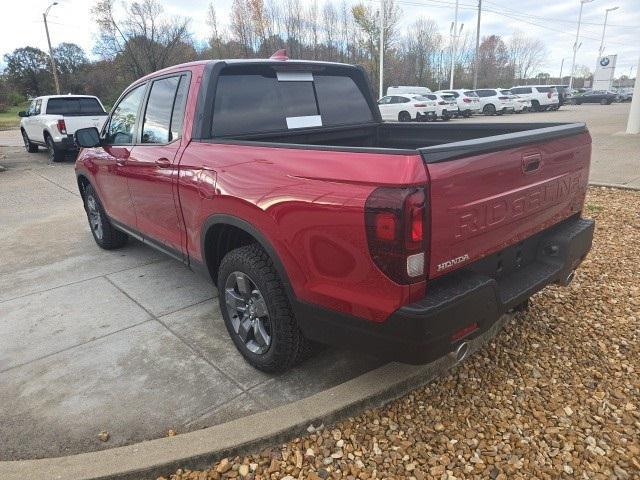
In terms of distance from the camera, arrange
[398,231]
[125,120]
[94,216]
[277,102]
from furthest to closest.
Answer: [94,216]
[125,120]
[277,102]
[398,231]

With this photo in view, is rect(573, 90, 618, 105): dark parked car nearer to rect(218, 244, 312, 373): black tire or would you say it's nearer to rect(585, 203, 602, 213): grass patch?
rect(585, 203, 602, 213): grass patch

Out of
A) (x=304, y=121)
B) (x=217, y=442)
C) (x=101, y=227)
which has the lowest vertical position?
(x=217, y=442)

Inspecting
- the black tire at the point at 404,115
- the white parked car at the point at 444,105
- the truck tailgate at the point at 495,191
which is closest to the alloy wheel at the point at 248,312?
the truck tailgate at the point at 495,191

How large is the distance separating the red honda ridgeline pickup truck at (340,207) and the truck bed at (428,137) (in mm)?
12

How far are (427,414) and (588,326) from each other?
1.58 meters

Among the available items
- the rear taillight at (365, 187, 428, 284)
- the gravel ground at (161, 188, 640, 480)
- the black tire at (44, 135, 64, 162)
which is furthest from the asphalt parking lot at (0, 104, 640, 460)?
the black tire at (44, 135, 64, 162)

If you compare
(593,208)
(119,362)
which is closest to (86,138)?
(119,362)

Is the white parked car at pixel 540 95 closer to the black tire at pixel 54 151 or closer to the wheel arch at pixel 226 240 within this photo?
the black tire at pixel 54 151

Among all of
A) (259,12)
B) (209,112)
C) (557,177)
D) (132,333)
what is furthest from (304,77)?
(259,12)

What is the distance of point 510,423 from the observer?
2436 millimetres

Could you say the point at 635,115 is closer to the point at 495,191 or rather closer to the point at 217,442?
the point at 495,191

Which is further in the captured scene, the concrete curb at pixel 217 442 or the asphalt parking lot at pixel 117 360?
the asphalt parking lot at pixel 117 360

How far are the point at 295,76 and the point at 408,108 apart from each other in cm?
2231

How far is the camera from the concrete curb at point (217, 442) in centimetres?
217
